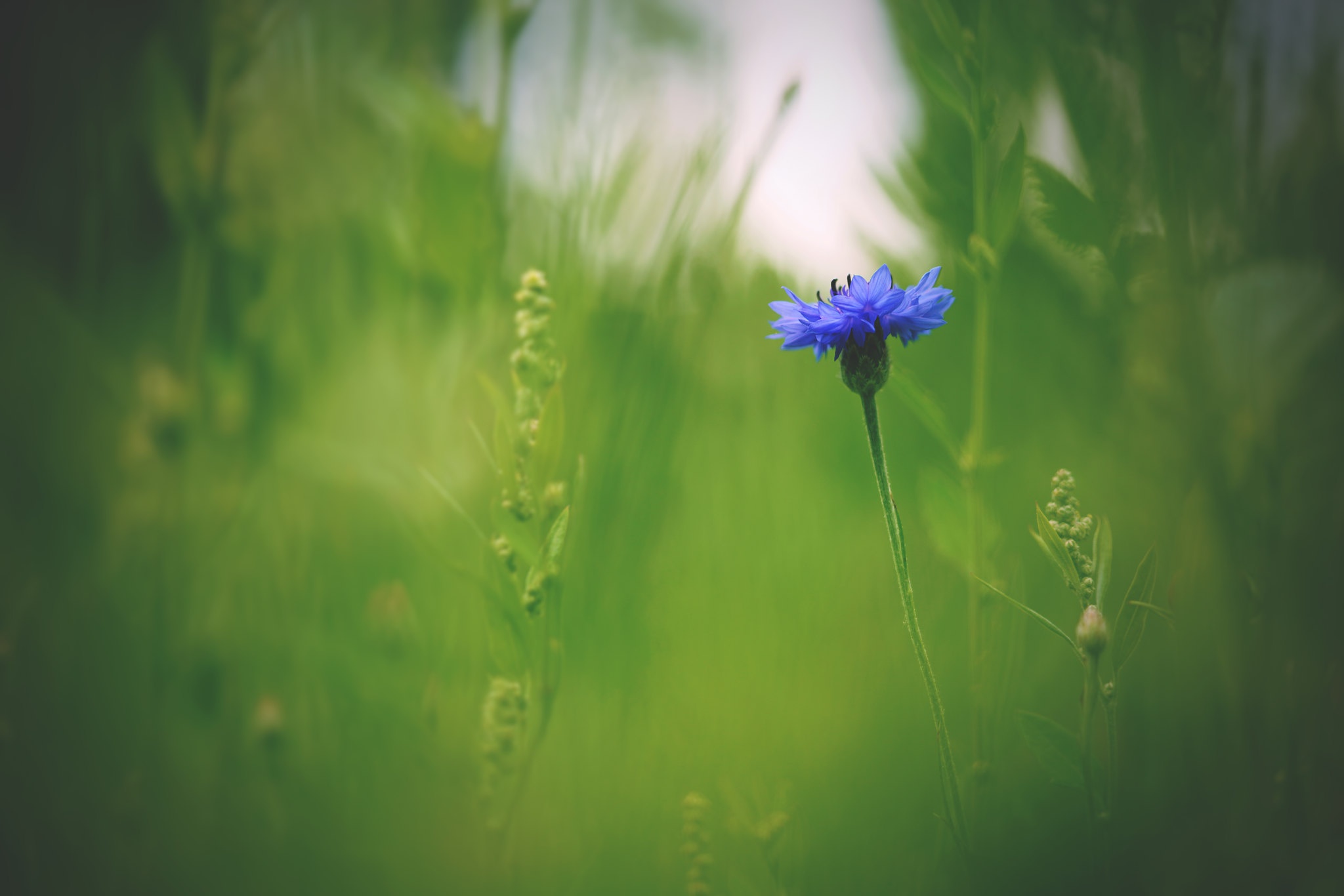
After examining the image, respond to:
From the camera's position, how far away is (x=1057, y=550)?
0.34m

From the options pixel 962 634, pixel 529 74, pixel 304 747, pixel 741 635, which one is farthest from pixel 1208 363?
pixel 304 747

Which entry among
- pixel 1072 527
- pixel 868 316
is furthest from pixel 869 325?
pixel 1072 527

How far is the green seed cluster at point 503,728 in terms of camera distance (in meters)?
0.36

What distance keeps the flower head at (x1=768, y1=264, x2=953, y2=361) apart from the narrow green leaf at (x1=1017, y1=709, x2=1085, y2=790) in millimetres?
205

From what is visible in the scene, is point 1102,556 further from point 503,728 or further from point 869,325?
point 503,728

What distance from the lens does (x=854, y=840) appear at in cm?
41

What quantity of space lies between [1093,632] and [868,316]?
19 cm

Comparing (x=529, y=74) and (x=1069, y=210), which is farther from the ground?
(x=529, y=74)

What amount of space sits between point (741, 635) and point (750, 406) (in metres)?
0.30

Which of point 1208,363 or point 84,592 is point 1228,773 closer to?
point 1208,363

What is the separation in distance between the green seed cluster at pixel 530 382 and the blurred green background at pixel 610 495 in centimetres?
5

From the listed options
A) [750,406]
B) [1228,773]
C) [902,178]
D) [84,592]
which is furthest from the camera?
[750,406]

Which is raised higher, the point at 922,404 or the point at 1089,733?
the point at 922,404

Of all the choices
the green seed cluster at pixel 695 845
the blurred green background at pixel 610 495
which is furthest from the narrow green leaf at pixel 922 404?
the green seed cluster at pixel 695 845
